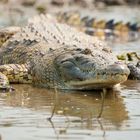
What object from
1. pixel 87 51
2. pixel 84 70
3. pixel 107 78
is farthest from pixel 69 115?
pixel 87 51

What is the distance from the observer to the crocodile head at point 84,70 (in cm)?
737

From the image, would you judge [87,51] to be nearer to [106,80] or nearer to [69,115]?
[106,80]

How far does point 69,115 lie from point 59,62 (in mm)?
2052

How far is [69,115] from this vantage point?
627cm

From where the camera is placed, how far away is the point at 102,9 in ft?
82.2

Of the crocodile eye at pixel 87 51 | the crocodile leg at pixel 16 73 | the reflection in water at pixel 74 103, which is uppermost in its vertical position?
the crocodile eye at pixel 87 51

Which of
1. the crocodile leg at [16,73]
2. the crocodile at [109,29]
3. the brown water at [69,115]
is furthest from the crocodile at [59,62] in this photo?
the crocodile at [109,29]

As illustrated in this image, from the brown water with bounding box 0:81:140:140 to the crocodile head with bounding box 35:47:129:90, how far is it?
6.9 inches

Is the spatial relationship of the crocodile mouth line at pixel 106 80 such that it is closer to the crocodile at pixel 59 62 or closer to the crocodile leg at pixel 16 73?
the crocodile at pixel 59 62

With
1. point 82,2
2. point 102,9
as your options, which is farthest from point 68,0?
point 102,9

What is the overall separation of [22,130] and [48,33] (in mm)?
4591

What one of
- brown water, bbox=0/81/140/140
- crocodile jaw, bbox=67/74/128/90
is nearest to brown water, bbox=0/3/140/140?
brown water, bbox=0/81/140/140

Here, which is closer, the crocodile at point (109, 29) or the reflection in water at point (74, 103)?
the reflection in water at point (74, 103)

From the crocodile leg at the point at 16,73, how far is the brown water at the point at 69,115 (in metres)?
0.40
